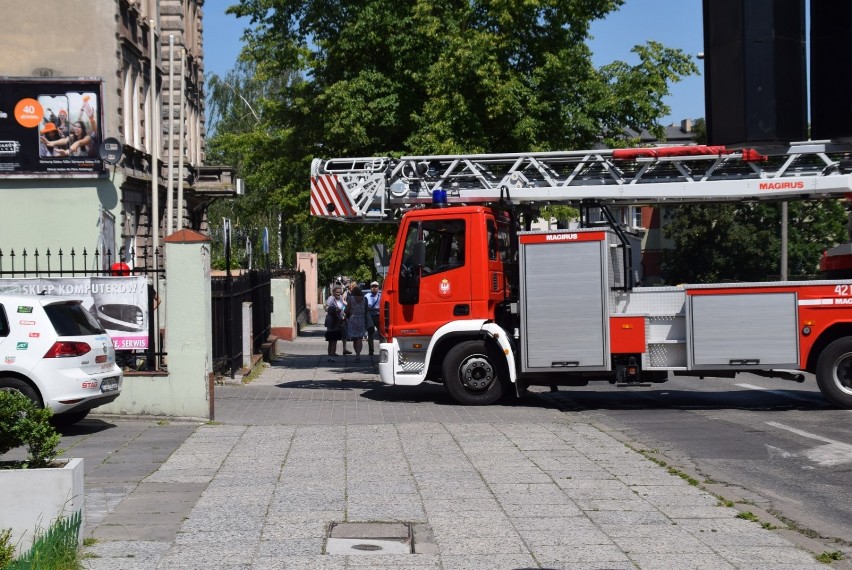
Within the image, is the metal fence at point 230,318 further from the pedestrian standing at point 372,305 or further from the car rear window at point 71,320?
the car rear window at point 71,320

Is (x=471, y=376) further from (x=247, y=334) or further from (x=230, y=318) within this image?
(x=247, y=334)

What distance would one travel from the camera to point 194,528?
25.2 feet

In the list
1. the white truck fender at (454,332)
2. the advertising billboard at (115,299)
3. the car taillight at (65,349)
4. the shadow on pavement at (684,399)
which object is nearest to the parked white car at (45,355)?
the car taillight at (65,349)

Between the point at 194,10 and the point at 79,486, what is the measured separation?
36963 millimetres

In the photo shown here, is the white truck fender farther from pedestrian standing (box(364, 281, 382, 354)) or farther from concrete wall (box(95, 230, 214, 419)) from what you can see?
pedestrian standing (box(364, 281, 382, 354))

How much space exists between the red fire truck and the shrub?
33.1 feet

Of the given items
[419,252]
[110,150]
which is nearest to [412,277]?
[419,252]

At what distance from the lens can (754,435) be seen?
13352mm

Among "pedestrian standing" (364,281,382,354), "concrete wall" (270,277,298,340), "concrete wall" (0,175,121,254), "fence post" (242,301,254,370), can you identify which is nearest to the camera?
"fence post" (242,301,254,370)

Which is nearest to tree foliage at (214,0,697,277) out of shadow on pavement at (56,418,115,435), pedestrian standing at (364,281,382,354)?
pedestrian standing at (364,281,382,354)

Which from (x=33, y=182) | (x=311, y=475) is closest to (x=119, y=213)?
(x=33, y=182)

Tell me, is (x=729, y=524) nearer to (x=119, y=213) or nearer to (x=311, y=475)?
(x=311, y=475)

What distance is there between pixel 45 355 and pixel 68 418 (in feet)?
4.85

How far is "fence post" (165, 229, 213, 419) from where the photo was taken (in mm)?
14008
